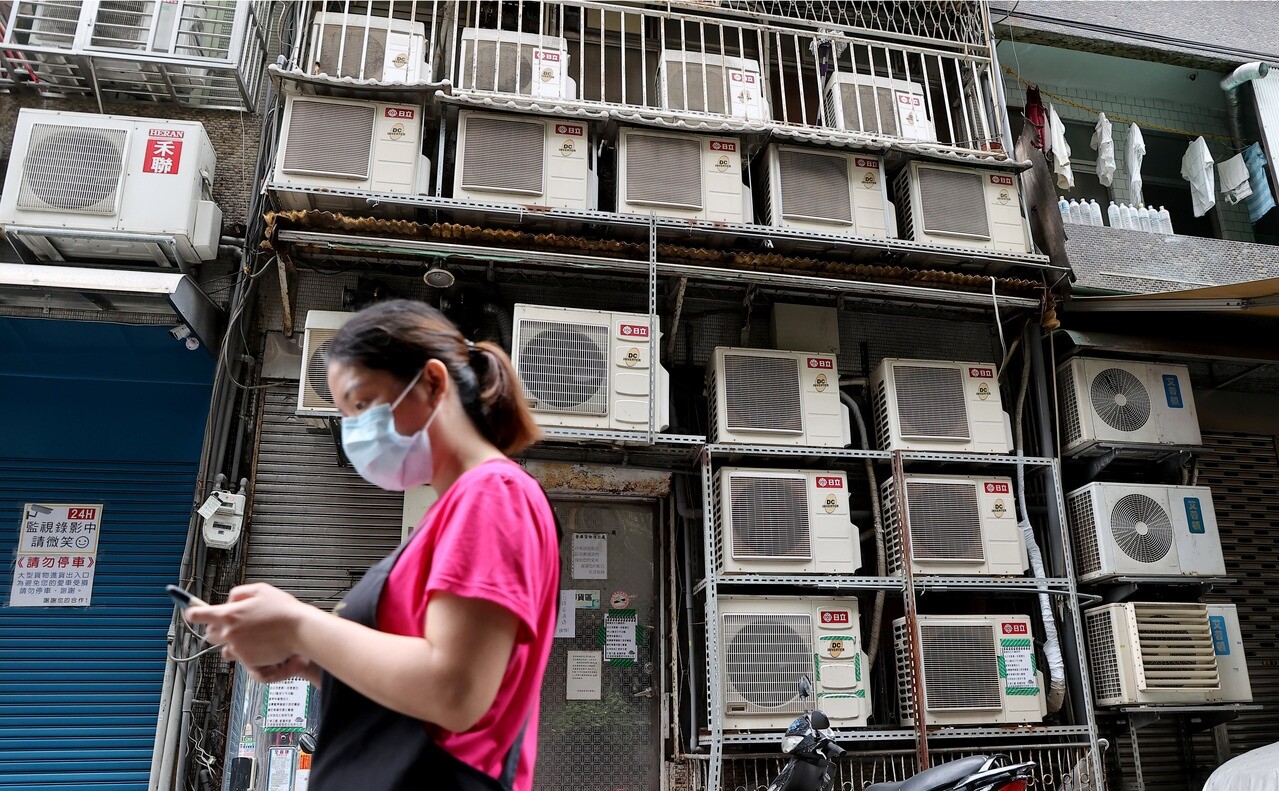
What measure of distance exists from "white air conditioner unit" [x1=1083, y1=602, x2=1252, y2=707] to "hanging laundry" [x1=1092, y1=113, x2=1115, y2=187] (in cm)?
373

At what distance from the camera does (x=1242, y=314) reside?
19.9 ft

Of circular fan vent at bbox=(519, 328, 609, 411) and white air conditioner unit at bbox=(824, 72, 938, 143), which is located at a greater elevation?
white air conditioner unit at bbox=(824, 72, 938, 143)

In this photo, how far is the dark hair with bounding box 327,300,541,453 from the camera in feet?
4.75

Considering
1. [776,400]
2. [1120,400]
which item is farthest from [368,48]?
[1120,400]

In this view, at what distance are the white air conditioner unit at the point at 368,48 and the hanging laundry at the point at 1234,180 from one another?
7242mm

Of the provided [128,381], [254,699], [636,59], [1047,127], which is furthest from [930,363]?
[128,381]

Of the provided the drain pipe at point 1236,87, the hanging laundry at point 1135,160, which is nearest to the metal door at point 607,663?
the hanging laundry at point 1135,160

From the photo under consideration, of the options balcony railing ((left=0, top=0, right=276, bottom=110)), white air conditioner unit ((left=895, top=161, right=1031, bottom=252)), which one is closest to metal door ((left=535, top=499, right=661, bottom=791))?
white air conditioner unit ((left=895, top=161, right=1031, bottom=252))

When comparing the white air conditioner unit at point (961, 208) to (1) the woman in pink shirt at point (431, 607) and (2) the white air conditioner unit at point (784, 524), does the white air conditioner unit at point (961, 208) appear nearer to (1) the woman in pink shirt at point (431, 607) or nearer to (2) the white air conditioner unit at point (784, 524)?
(2) the white air conditioner unit at point (784, 524)

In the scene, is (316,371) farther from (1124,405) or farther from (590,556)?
(1124,405)

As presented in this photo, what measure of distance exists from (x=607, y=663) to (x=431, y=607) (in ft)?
15.7

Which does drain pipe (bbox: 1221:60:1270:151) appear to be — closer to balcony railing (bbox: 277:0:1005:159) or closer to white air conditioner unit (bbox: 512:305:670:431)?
balcony railing (bbox: 277:0:1005:159)

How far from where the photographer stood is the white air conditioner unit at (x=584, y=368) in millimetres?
5320

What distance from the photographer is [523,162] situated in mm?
5641
